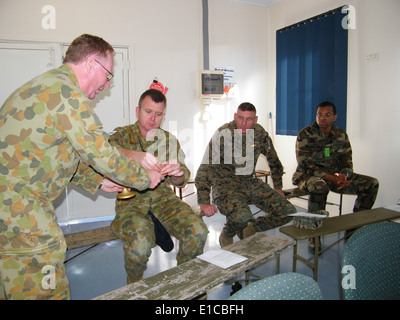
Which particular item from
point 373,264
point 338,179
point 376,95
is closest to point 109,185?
point 373,264

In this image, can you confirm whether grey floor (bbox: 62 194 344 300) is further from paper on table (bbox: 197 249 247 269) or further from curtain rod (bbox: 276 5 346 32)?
curtain rod (bbox: 276 5 346 32)

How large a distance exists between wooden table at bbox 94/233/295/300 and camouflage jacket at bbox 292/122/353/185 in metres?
1.99

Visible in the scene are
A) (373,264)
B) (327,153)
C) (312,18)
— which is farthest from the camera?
(312,18)

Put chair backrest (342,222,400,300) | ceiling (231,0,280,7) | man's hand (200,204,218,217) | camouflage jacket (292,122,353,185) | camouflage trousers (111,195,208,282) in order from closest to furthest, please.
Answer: chair backrest (342,222,400,300), camouflage trousers (111,195,208,282), man's hand (200,204,218,217), camouflage jacket (292,122,353,185), ceiling (231,0,280,7)

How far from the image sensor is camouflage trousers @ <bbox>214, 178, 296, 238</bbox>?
2.72m

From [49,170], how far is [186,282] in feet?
2.73

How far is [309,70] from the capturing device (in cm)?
458

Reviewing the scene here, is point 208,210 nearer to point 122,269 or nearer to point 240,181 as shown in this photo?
point 240,181

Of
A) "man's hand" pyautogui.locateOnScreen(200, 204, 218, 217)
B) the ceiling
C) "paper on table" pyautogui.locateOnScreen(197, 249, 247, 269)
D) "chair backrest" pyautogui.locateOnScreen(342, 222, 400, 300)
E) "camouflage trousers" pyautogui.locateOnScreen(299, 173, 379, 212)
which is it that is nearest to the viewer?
"chair backrest" pyautogui.locateOnScreen(342, 222, 400, 300)

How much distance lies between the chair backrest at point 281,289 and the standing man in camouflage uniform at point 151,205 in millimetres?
1187

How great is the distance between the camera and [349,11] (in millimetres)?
3916

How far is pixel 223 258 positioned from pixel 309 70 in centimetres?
376

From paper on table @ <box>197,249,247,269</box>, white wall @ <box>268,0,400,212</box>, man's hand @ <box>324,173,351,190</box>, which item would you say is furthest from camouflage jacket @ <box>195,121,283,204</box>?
white wall @ <box>268,0,400,212</box>

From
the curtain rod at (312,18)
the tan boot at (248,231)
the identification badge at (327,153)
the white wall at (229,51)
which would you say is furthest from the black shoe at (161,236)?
the curtain rod at (312,18)
